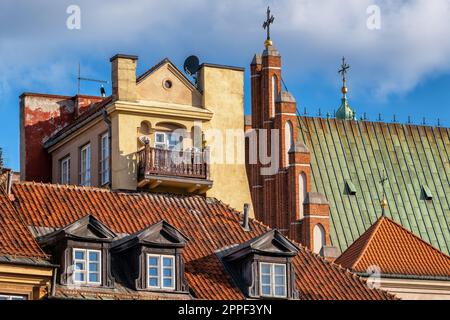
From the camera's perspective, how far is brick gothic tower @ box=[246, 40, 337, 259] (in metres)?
69.8

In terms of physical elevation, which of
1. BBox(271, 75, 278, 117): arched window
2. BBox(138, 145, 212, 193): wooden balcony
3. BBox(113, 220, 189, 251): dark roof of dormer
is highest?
BBox(271, 75, 278, 117): arched window

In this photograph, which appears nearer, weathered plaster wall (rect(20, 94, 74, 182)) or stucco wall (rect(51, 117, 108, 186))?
stucco wall (rect(51, 117, 108, 186))

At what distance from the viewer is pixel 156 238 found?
160 ft

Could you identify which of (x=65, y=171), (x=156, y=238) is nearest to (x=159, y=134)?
(x=65, y=171)

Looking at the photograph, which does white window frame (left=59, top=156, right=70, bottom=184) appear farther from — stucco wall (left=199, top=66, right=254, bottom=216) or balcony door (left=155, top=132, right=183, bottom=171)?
stucco wall (left=199, top=66, right=254, bottom=216)

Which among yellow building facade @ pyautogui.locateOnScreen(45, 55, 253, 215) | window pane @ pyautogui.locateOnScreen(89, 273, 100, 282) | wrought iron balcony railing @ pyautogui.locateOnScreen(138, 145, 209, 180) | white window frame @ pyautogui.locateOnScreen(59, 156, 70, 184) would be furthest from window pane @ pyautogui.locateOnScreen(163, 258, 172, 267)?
white window frame @ pyautogui.locateOnScreen(59, 156, 70, 184)

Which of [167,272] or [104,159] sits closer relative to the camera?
[167,272]

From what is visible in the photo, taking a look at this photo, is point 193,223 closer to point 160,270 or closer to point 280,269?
point 280,269

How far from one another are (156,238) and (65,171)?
1244 centimetres

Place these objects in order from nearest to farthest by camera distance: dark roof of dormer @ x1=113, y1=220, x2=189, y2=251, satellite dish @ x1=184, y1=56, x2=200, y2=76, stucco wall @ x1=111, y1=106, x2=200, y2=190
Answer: dark roof of dormer @ x1=113, y1=220, x2=189, y2=251
stucco wall @ x1=111, y1=106, x2=200, y2=190
satellite dish @ x1=184, y1=56, x2=200, y2=76

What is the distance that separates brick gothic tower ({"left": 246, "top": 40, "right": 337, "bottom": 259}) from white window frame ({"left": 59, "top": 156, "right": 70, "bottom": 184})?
465 inches

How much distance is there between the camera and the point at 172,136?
59.2 m

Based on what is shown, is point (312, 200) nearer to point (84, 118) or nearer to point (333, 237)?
point (333, 237)

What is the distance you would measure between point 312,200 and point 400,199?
13.4 metres
